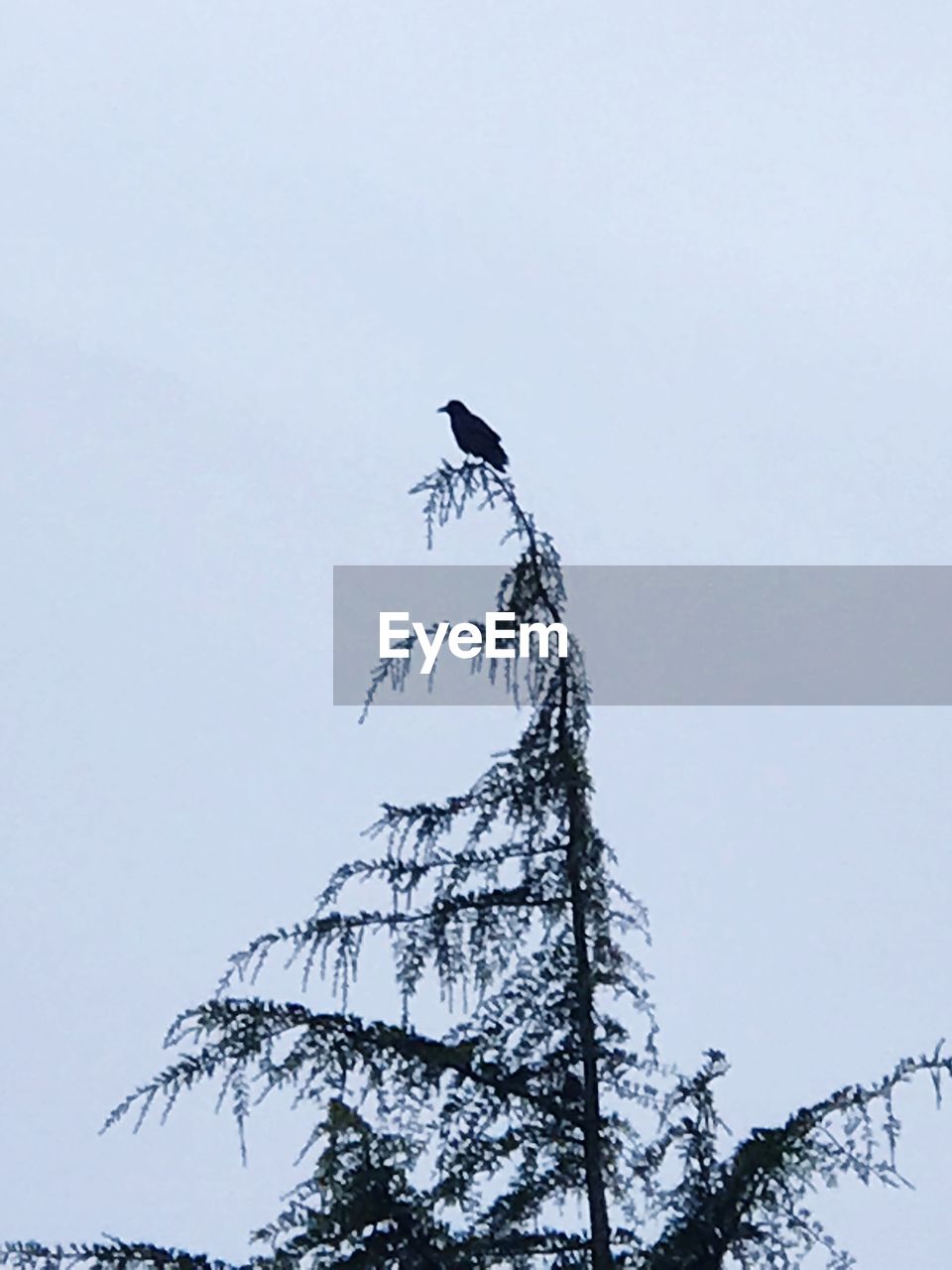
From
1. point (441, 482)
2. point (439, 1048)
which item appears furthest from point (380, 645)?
point (439, 1048)

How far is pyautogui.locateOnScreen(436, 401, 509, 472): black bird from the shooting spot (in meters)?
12.3

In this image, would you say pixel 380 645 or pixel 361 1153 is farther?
pixel 380 645

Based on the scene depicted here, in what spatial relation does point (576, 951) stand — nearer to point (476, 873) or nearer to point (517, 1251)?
point (476, 873)

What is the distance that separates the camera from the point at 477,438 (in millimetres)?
12445

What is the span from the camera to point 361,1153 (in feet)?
21.9

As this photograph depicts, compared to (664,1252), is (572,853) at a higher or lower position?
higher

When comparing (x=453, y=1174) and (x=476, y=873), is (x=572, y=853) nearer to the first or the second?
(x=476, y=873)

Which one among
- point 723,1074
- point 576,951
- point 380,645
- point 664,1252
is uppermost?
point 380,645

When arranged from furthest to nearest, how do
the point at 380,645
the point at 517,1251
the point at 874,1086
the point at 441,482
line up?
1. the point at 441,482
2. the point at 380,645
3. the point at 517,1251
4. the point at 874,1086

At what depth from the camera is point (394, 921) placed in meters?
7.08

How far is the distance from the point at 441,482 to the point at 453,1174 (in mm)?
2501

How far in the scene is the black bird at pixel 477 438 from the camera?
40.3 ft

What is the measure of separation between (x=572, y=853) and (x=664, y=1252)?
136 centimetres

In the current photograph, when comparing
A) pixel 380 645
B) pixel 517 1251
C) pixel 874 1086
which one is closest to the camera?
pixel 874 1086
